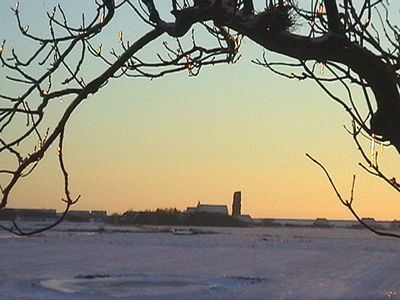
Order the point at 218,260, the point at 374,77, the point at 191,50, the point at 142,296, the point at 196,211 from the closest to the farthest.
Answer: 1. the point at 374,77
2. the point at 191,50
3. the point at 142,296
4. the point at 218,260
5. the point at 196,211

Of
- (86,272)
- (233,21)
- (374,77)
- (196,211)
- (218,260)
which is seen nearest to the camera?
(374,77)

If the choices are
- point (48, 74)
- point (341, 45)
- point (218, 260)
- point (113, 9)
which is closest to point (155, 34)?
point (113, 9)

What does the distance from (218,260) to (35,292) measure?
12.8 metres

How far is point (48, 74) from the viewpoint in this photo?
2855 mm

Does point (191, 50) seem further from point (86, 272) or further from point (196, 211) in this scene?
point (196, 211)

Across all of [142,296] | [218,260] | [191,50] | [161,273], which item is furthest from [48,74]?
[218,260]

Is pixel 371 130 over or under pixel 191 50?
under

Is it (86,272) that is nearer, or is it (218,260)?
(86,272)

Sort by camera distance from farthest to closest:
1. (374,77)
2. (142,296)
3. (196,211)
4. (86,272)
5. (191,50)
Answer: (196,211)
(86,272)
(142,296)
(191,50)
(374,77)

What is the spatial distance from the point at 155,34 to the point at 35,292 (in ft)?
48.1

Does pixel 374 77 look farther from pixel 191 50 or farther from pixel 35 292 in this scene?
pixel 35 292

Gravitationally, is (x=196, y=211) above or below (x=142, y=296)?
above

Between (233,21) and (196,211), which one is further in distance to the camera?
(196,211)

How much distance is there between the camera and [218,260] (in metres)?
28.6
